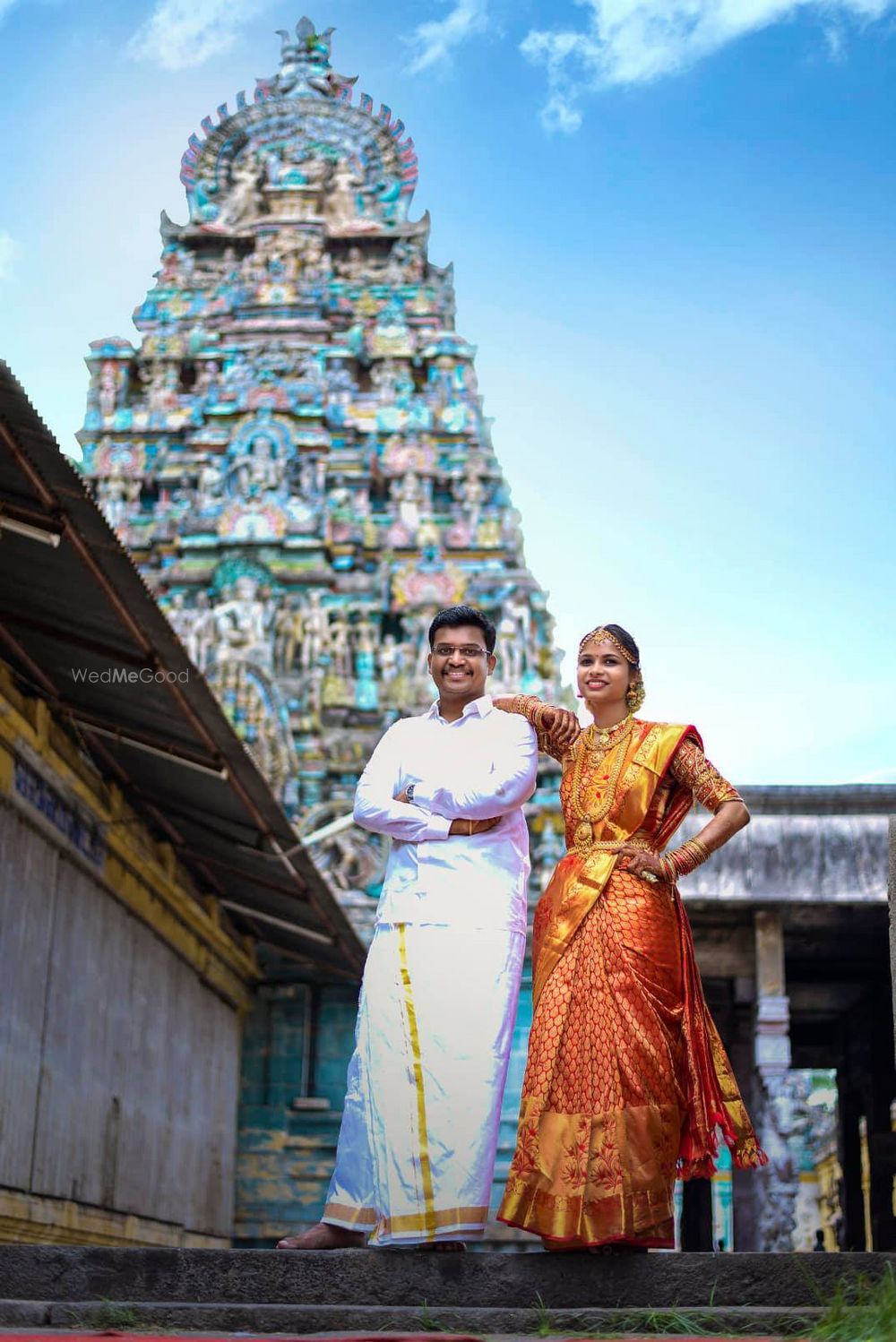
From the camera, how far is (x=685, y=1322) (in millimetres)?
3340

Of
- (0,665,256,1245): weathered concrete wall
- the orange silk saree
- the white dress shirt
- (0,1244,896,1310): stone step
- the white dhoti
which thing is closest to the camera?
(0,1244,896,1310): stone step

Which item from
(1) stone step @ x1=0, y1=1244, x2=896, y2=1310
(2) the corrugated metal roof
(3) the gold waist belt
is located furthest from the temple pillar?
(1) stone step @ x1=0, y1=1244, x2=896, y2=1310

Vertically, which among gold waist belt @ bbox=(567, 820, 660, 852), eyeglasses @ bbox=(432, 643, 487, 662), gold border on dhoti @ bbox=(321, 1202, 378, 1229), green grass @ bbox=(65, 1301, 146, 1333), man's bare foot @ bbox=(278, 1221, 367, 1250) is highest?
eyeglasses @ bbox=(432, 643, 487, 662)

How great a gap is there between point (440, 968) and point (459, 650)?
2.87ft

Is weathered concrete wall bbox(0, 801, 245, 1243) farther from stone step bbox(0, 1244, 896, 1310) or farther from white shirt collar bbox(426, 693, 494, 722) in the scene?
stone step bbox(0, 1244, 896, 1310)

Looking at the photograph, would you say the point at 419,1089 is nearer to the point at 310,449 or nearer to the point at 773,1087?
the point at 773,1087

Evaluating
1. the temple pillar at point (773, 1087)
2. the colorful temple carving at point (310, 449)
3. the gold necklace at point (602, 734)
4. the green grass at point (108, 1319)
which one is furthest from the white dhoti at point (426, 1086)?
the colorful temple carving at point (310, 449)

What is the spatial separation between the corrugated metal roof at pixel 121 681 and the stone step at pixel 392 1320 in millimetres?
3150

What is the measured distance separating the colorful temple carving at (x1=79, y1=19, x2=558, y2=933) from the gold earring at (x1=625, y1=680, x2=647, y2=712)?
16880mm

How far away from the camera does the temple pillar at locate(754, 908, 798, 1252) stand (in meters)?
10.2

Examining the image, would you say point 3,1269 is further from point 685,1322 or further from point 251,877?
point 251,877

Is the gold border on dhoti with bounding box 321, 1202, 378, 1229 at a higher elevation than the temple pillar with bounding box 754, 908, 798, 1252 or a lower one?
lower

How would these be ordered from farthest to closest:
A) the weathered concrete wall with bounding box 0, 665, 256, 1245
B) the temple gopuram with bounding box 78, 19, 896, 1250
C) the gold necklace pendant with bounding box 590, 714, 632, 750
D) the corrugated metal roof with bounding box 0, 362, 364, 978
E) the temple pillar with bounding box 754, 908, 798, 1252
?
the temple gopuram with bounding box 78, 19, 896, 1250 → the temple pillar with bounding box 754, 908, 798, 1252 → the weathered concrete wall with bounding box 0, 665, 256, 1245 → the corrugated metal roof with bounding box 0, 362, 364, 978 → the gold necklace pendant with bounding box 590, 714, 632, 750

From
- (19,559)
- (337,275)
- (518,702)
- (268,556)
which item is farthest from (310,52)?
(518,702)
